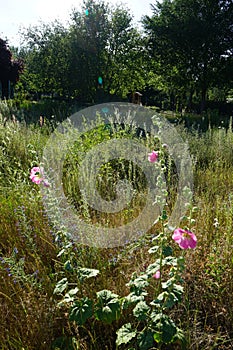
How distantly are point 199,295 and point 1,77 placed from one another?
12.3m

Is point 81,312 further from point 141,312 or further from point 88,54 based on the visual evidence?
point 88,54

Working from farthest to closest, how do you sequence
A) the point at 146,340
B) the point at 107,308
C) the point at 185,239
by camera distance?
the point at 107,308
the point at 146,340
the point at 185,239

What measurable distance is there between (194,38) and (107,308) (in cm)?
1438

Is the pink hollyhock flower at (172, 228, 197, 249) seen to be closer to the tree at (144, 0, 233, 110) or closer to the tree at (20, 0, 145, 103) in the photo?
the tree at (20, 0, 145, 103)

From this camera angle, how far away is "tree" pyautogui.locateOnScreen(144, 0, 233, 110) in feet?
43.8

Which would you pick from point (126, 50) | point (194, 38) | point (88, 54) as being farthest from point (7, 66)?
point (194, 38)

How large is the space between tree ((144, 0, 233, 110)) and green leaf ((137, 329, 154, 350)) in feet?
46.9

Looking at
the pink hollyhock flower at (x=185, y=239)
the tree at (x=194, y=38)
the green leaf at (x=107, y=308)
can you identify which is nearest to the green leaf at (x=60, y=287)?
the green leaf at (x=107, y=308)

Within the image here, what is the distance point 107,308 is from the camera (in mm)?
1271

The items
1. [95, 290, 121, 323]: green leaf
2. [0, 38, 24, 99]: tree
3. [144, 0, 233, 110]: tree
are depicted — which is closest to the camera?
[95, 290, 121, 323]: green leaf

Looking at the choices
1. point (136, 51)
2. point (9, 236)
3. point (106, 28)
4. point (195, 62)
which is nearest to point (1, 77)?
point (106, 28)

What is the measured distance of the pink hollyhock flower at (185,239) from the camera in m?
1.03

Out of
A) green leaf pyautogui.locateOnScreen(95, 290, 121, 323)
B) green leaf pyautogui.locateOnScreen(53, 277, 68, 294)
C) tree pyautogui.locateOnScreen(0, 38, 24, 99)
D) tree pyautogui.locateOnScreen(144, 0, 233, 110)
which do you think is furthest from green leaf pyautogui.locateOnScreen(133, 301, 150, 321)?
tree pyautogui.locateOnScreen(144, 0, 233, 110)

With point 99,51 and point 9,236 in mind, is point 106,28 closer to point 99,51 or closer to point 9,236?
point 99,51
